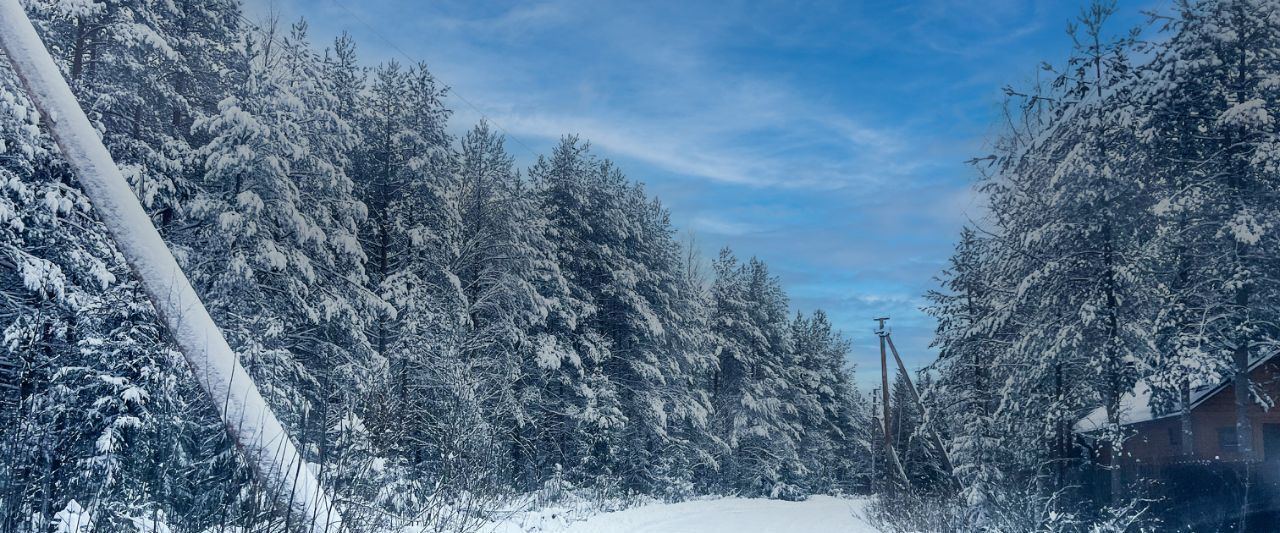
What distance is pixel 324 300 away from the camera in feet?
55.5

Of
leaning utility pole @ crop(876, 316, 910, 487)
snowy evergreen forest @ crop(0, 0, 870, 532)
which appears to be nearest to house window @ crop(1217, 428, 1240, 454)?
leaning utility pole @ crop(876, 316, 910, 487)

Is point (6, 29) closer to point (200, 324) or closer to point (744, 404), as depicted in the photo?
point (200, 324)

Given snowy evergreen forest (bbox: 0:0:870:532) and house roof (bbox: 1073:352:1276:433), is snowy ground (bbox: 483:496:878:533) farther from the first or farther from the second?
house roof (bbox: 1073:352:1276:433)

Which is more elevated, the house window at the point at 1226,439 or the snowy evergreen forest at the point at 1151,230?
the snowy evergreen forest at the point at 1151,230

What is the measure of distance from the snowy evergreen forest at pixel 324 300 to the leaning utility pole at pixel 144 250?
1.29ft

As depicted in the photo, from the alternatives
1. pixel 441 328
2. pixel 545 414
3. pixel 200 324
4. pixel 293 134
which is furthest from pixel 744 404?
pixel 200 324

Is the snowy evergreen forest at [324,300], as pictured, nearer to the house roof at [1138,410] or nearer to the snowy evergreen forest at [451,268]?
the snowy evergreen forest at [451,268]

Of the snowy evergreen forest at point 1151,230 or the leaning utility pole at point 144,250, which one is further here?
the snowy evergreen forest at point 1151,230

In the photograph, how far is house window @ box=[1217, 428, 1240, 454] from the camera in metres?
25.0

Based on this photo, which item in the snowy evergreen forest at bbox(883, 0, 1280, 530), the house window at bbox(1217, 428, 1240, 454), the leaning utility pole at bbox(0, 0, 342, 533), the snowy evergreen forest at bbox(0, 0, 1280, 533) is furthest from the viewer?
the house window at bbox(1217, 428, 1240, 454)

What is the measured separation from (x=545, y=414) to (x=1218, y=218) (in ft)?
63.6

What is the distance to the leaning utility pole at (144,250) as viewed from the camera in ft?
19.8

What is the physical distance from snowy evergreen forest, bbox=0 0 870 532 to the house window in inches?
693

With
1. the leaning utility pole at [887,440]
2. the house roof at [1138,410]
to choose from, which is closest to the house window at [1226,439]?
the house roof at [1138,410]
